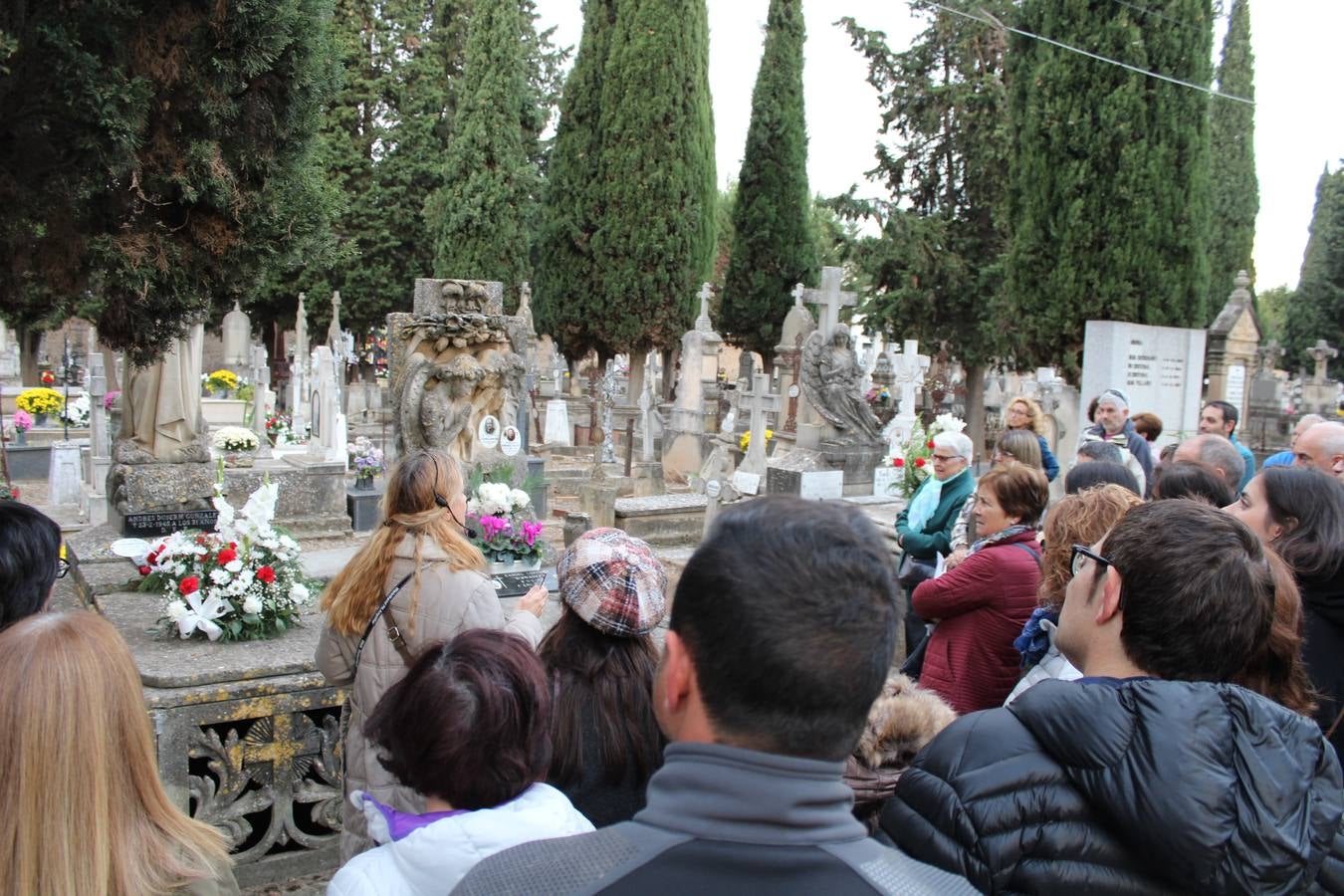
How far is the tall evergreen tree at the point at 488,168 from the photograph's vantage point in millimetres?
24484

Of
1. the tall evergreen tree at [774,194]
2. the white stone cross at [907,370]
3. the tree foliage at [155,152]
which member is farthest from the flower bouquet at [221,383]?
the tree foliage at [155,152]

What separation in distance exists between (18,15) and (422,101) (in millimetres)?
27191

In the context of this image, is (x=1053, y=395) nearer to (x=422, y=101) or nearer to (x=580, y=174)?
(x=580, y=174)

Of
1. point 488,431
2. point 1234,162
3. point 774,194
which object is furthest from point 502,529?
point 1234,162

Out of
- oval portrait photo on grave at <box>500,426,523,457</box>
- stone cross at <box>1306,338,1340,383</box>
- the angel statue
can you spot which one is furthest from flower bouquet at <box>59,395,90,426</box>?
stone cross at <box>1306,338,1340,383</box>

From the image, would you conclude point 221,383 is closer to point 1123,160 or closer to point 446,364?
point 446,364

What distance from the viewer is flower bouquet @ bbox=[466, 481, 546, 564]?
4852 millimetres

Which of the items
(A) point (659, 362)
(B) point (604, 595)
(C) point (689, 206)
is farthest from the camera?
(A) point (659, 362)

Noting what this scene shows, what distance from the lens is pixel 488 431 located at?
29.0 ft

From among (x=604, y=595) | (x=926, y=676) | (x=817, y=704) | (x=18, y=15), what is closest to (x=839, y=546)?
(x=817, y=704)

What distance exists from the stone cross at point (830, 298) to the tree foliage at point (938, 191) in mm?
8843

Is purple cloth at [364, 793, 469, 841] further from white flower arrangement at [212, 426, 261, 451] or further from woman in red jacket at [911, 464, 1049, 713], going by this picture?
white flower arrangement at [212, 426, 261, 451]

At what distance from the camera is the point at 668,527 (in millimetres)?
10812

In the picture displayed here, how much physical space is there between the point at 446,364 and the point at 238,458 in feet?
11.2
